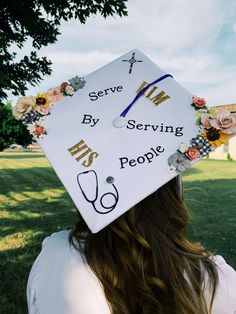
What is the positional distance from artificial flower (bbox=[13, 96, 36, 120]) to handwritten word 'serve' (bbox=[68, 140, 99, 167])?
259 millimetres

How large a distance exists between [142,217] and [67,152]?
13.2 inches

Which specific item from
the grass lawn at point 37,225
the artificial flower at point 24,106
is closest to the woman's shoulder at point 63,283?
the artificial flower at point 24,106

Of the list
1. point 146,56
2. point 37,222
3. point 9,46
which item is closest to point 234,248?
point 37,222

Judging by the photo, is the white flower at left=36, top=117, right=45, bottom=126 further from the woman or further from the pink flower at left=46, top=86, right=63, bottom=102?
the woman

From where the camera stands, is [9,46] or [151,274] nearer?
[151,274]

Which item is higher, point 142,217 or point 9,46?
point 9,46

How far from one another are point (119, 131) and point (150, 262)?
0.44 meters

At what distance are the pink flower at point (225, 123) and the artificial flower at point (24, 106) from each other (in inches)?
25.7

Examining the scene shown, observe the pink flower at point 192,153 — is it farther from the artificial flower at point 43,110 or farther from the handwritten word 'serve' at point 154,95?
the artificial flower at point 43,110

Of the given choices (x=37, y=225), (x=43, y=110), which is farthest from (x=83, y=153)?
(x=37, y=225)

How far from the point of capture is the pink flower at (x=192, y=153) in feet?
4.38

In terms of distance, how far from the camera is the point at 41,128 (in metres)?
1.48

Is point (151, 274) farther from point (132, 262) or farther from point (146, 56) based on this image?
point (146, 56)

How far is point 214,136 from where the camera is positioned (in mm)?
1395
